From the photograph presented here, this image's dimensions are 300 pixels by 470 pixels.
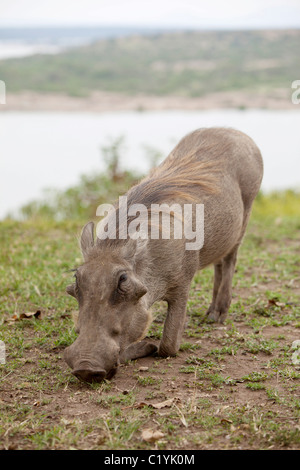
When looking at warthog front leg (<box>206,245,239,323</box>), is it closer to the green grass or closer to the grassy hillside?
the green grass

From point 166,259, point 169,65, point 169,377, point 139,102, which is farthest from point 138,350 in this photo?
point 169,65

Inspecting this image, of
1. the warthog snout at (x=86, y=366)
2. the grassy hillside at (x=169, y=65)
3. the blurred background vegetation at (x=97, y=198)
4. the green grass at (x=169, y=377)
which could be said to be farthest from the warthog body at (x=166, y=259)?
the grassy hillside at (x=169, y=65)

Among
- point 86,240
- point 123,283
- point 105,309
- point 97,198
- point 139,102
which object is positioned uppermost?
point 139,102

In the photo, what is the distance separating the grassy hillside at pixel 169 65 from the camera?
1600 centimetres

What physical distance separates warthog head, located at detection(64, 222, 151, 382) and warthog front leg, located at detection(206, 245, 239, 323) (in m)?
1.29

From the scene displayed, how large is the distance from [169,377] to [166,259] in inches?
29.9

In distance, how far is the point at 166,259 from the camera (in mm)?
4238

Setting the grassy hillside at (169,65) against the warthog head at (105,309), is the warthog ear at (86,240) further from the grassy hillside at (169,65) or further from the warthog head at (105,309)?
the grassy hillside at (169,65)

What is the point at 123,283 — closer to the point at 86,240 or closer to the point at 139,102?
the point at 86,240

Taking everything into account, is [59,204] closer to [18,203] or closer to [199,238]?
[18,203]

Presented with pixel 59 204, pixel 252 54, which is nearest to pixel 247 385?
pixel 59 204

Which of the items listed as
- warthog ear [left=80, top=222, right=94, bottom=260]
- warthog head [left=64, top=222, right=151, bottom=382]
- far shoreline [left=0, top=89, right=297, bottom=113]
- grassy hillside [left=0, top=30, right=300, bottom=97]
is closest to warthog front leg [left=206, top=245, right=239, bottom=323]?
warthog head [left=64, top=222, right=151, bottom=382]

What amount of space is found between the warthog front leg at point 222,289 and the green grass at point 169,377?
0.10 m

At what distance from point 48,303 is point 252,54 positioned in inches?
559
